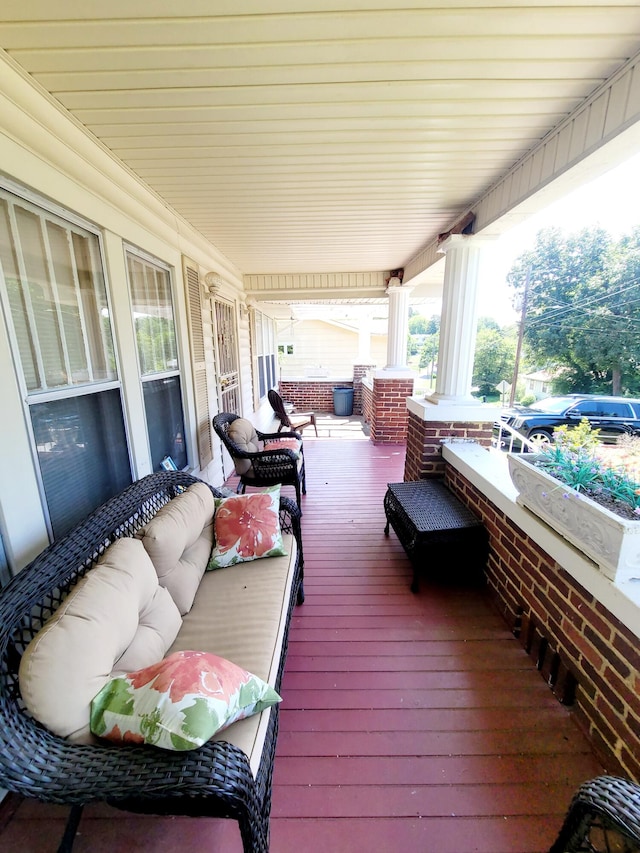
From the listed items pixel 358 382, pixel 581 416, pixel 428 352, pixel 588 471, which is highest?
pixel 428 352

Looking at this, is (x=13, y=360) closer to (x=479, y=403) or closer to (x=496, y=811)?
(x=496, y=811)

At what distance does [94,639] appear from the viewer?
0.95 meters

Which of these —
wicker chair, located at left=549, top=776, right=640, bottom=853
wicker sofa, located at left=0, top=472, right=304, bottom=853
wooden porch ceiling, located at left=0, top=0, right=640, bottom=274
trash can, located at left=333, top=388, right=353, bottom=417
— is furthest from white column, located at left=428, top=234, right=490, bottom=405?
trash can, located at left=333, top=388, right=353, bottom=417

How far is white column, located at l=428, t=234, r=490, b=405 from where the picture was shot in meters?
2.60

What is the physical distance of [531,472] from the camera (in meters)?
1.60

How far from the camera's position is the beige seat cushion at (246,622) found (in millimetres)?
999

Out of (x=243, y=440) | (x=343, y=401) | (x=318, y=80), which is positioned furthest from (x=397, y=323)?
(x=318, y=80)

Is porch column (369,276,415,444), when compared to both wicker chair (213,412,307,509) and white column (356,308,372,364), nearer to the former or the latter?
wicker chair (213,412,307,509)

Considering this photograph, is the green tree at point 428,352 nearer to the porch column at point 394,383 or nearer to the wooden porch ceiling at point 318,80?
the porch column at point 394,383

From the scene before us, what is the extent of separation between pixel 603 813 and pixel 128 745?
114 cm

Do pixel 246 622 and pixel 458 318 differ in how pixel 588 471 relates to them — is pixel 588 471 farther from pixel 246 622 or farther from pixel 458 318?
pixel 458 318

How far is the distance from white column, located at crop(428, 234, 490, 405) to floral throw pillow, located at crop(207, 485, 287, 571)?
1810mm

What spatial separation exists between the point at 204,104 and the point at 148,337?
1.38 m

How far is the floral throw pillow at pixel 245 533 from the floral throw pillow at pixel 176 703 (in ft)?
2.44
